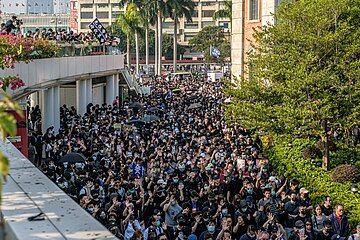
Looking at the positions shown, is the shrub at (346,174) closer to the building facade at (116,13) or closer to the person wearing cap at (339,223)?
the person wearing cap at (339,223)

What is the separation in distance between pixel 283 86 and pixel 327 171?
292 centimetres

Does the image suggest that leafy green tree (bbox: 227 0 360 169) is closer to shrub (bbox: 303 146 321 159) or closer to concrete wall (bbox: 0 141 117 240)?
shrub (bbox: 303 146 321 159)

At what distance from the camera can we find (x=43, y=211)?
6.60 meters

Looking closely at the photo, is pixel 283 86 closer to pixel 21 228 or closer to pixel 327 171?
pixel 327 171

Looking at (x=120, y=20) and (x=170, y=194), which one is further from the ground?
(x=120, y=20)

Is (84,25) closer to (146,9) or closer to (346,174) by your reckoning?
(146,9)

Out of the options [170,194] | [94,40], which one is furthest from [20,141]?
[94,40]

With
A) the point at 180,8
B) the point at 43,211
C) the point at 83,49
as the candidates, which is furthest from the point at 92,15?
the point at 43,211

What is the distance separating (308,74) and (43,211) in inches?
602

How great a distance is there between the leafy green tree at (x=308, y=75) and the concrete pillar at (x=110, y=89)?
2095 centimetres

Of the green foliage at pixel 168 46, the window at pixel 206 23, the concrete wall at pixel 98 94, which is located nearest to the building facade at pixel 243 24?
the concrete wall at pixel 98 94

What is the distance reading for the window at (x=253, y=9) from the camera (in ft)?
119

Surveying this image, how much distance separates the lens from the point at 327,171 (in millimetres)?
20734

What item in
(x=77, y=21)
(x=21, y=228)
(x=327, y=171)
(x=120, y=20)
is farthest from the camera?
(x=77, y=21)
